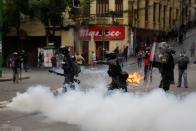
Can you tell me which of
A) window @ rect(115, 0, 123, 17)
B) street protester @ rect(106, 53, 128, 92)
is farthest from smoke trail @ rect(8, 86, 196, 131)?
window @ rect(115, 0, 123, 17)

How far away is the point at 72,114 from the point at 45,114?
4.95 ft

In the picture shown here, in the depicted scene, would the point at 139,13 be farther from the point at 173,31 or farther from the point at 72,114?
the point at 72,114

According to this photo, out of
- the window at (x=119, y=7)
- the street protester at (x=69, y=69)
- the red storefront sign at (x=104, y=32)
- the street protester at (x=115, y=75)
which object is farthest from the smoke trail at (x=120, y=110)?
the window at (x=119, y=7)

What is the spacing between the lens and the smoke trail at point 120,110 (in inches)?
419

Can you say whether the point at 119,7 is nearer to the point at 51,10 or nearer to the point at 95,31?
the point at 95,31

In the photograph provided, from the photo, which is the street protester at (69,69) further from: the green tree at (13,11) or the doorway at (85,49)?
the doorway at (85,49)

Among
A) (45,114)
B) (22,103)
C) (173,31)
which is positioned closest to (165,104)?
(45,114)

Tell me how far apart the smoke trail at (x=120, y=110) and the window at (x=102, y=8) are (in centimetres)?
4062

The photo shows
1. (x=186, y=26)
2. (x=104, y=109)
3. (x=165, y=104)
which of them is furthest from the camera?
(x=186, y=26)

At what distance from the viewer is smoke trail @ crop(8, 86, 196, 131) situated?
419 inches

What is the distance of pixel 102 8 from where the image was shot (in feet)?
190

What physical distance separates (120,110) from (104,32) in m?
44.8

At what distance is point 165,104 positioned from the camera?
11.6m

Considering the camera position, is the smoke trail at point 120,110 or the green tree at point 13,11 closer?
the smoke trail at point 120,110
